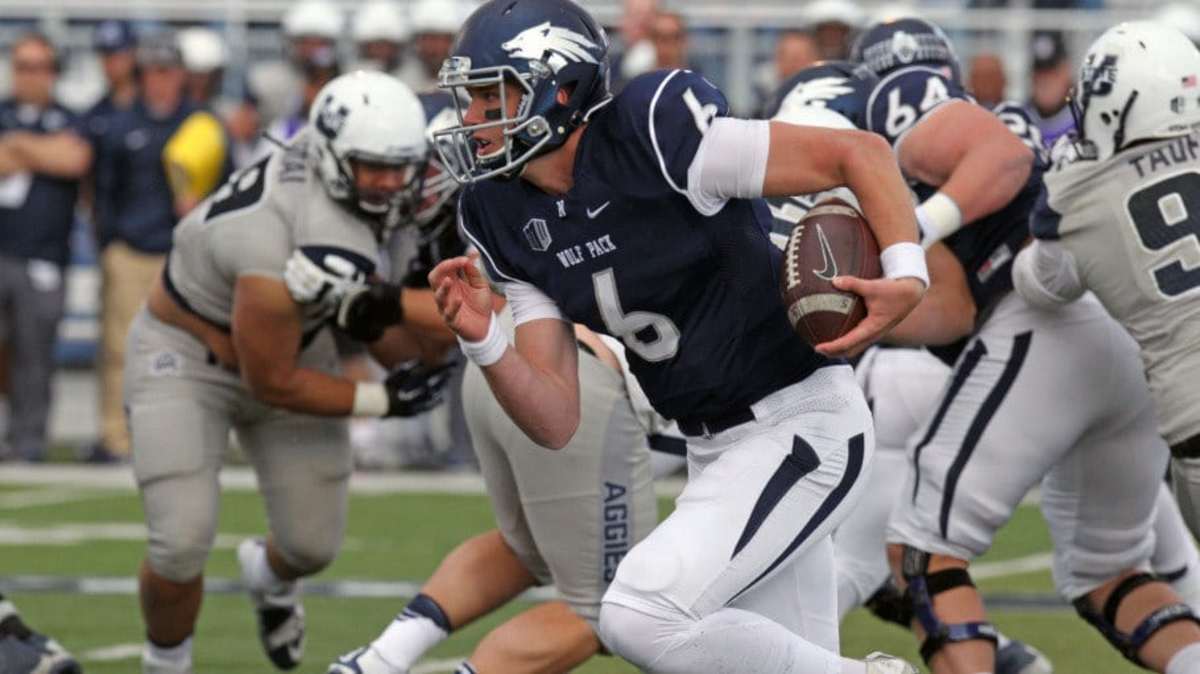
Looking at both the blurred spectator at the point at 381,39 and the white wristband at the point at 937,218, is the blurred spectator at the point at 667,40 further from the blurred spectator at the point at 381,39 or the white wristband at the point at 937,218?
the white wristband at the point at 937,218

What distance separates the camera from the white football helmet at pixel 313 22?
36.6 feet

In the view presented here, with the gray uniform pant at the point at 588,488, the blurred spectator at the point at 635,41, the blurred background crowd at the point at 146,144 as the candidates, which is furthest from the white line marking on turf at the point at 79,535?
the gray uniform pant at the point at 588,488

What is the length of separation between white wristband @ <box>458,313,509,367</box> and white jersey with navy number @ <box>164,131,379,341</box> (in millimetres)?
1430

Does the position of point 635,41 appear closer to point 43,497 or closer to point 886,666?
point 43,497

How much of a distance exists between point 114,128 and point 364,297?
5.86 m

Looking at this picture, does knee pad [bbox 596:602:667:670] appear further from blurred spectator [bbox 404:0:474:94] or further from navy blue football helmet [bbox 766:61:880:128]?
blurred spectator [bbox 404:0:474:94]

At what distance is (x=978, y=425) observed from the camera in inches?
206

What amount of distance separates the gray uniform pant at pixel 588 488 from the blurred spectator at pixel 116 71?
22.2 ft

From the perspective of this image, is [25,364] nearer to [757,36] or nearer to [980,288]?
[757,36]

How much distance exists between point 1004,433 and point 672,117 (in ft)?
4.68

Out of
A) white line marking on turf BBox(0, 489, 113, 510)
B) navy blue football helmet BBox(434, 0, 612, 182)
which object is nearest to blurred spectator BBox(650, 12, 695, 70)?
white line marking on turf BBox(0, 489, 113, 510)

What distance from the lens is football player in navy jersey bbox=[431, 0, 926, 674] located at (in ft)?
13.8

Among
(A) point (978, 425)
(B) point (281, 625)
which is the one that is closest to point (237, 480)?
(B) point (281, 625)

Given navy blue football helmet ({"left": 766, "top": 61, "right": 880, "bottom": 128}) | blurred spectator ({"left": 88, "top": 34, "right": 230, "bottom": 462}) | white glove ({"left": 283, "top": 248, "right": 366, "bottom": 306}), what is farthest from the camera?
blurred spectator ({"left": 88, "top": 34, "right": 230, "bottom": 462})
